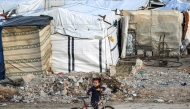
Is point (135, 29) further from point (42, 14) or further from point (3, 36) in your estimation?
point (3, 36)

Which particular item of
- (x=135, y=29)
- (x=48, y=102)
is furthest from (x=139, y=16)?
(x=48, y=102)

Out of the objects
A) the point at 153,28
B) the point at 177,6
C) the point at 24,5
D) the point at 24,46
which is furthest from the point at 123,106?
the point at 177,6

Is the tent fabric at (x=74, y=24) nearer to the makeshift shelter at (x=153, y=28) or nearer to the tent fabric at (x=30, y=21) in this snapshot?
the tent fabric at (x=30, y=21)

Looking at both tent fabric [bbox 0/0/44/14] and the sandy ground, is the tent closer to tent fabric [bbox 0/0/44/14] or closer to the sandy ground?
the sandy ground

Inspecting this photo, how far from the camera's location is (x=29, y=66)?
12742mm

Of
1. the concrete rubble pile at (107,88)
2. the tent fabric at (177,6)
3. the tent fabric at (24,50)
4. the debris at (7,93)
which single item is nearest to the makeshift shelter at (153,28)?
the tent fabric at (177,6)

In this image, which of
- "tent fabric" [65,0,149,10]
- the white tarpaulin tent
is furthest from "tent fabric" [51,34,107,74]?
"tent fabric" [65,0,149,10]

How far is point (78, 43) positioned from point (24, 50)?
2.09 meters

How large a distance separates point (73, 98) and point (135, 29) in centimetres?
814

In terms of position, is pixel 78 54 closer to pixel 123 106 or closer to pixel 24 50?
pixel 24 50

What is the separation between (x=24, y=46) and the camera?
12.7 meters

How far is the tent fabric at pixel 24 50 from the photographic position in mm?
12516

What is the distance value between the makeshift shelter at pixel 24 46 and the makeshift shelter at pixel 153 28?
5739 millimetres

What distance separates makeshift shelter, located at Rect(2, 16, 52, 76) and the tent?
91cm
